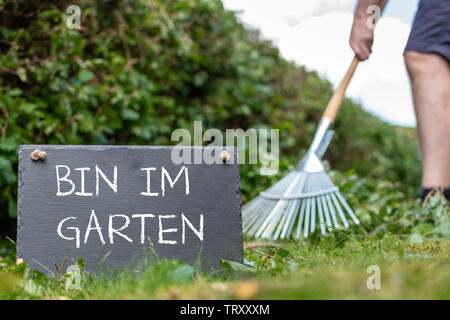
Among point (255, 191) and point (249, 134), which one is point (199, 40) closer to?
point (249, 134)

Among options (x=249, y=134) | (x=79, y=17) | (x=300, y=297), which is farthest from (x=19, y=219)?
(x=249, y=134)

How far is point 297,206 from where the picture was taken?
5.88 feet

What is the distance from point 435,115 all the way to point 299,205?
780 mm

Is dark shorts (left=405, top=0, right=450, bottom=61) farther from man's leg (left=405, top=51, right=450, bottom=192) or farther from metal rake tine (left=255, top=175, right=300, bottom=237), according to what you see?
metal rake tine (left=255, top=175, right=300, bottom=237)

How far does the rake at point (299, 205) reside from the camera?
1.72 metres

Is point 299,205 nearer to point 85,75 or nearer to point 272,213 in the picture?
point 272,213

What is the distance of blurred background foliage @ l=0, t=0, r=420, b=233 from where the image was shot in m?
1.99

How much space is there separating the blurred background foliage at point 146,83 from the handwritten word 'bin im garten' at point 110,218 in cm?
57

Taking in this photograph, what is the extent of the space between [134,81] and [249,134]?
1.19 m

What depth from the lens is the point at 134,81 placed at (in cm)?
247

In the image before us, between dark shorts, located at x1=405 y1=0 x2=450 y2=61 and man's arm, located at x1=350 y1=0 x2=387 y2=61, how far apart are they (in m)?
0.19

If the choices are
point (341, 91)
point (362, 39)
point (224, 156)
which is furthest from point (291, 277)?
point (362, 39)

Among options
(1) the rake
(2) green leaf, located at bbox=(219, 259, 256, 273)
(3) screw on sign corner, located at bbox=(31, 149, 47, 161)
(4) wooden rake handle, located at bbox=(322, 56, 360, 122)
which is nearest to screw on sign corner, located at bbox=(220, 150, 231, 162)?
(2) green leaf, located at bbox=(219, 259, 256, 273)

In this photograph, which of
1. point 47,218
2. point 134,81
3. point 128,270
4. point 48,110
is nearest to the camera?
point 128,270
